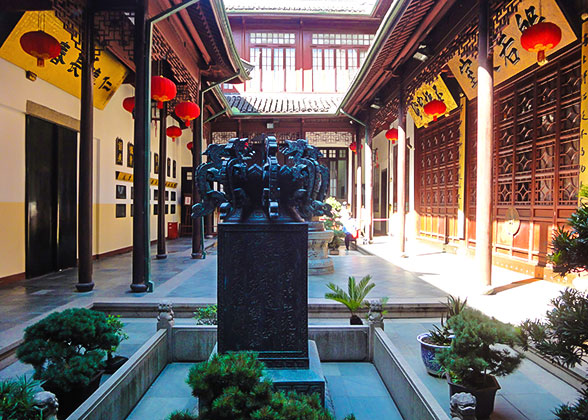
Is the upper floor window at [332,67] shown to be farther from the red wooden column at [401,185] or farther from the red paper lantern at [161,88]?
the red paper lantern at [161,88]

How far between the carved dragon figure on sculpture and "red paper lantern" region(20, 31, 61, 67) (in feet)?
11.6

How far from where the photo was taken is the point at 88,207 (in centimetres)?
610

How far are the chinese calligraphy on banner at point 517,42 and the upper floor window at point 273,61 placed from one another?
893 centimetres

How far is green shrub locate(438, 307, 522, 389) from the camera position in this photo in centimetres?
263

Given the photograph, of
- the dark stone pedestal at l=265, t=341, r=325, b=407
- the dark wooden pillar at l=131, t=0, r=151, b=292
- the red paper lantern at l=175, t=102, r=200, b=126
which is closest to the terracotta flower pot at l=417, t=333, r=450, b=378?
the dark stone pedestal at l=265, t=341, r=325, b=407

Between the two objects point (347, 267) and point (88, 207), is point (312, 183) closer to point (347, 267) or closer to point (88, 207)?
point (88, 207)

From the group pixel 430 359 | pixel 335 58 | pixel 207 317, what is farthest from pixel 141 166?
pixel 335 58

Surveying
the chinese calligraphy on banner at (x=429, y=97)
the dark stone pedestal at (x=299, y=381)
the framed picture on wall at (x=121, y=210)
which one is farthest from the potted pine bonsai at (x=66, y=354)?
the chinese calligraphy on banner at (x=429, y=97)

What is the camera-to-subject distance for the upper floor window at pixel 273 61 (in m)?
17.0

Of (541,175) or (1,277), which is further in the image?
(541,175)

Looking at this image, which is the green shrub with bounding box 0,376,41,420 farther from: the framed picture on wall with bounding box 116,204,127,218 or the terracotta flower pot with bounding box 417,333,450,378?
the framed picture on wall with bounding box 116,204,127,218

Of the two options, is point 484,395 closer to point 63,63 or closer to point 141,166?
point 141,166

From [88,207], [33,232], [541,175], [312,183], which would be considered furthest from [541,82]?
[33,232]

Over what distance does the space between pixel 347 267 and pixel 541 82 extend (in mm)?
5110
